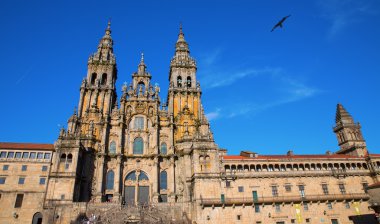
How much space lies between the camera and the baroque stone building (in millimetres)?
43906

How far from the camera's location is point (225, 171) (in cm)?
4812

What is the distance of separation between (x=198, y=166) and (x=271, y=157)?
44.8 feet

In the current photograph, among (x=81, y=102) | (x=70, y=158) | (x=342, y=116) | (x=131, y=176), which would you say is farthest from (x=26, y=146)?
(x=342, y=116)

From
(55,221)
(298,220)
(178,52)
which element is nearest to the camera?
(55,221)

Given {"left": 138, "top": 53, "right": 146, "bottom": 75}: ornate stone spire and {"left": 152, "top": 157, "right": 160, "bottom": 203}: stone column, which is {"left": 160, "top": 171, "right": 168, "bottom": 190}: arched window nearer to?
{"left": 152, "top": 157, "right": 160, "bottom": 203}: stone column

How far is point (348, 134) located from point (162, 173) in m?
39.3

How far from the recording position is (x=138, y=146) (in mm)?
54625

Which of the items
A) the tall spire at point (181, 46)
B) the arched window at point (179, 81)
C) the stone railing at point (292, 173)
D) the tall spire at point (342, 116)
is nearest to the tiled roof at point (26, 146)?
the arched window at point (179, 81)

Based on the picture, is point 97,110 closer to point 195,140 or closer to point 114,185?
point 114,185

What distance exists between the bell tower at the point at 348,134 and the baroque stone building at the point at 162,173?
0.25 m

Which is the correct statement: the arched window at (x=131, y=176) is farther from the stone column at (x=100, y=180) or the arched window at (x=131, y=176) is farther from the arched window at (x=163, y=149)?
the arched window at (x=163, y=149)

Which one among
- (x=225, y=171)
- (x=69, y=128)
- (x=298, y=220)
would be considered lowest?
(x=298, y=220)

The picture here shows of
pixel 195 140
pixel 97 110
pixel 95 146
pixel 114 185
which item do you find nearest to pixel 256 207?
pixel 195 140

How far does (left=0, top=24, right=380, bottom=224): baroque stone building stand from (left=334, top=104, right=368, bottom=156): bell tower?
0.80ft
